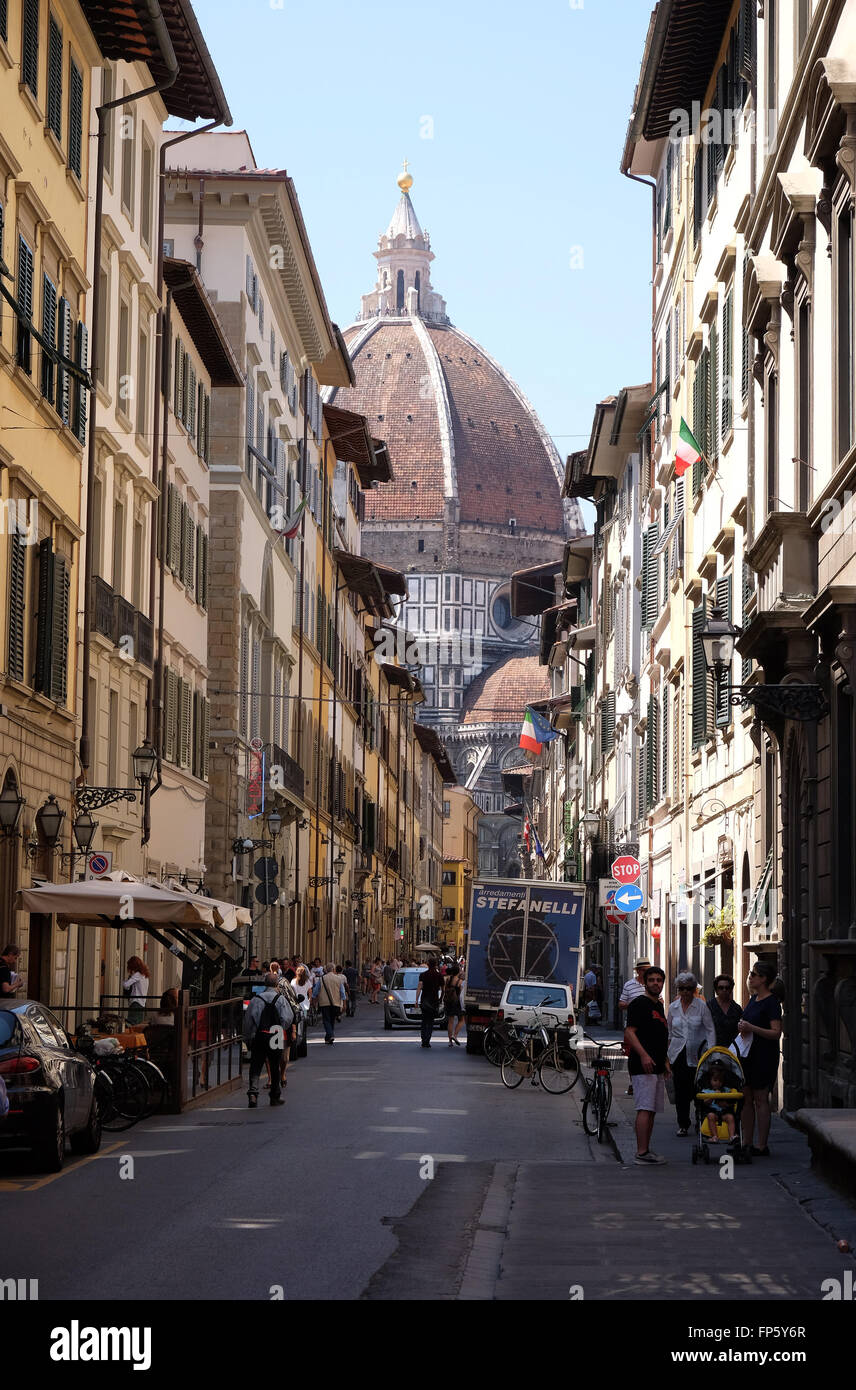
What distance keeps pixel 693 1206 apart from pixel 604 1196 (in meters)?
0.84

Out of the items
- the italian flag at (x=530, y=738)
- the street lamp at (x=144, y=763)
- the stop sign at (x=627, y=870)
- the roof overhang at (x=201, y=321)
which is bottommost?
the stop sign at (x=627, y=870)

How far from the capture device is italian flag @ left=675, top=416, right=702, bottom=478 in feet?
101

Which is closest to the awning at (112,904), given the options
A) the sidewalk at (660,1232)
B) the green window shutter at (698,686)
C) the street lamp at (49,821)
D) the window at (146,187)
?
the street lamp at (49,821)

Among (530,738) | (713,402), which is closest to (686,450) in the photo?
(713,402)

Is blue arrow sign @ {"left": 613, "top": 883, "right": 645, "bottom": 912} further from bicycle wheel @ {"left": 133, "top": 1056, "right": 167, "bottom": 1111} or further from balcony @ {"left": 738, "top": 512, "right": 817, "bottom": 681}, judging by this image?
balcony @ {"left": 738, "top": 512, "right": 817, "bottom": 681}

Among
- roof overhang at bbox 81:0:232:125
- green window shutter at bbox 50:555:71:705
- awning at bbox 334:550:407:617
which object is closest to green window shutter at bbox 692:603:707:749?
green window shutter at bbox 50:555:71:705

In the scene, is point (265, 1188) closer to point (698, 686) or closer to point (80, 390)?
point (80, 390)

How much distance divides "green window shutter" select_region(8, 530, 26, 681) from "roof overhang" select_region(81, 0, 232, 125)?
7695 mm

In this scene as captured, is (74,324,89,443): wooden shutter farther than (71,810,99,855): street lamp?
Yes

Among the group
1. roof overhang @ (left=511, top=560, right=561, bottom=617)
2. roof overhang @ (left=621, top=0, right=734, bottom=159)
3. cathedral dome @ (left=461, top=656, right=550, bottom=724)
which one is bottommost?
Result: roof overhang @ (left=621, top=0, right=734, bottom=159)

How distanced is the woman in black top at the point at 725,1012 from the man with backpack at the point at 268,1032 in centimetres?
466

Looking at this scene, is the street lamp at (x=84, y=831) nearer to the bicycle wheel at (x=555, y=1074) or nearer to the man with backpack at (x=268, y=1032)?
the man with backpack at (x=268, y=1032)

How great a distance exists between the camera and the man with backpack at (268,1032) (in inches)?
944

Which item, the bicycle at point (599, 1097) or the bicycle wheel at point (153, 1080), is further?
the bicycle wheel at point (153, 1080)
